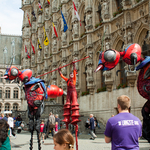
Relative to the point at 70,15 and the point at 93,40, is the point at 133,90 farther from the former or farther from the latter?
the point at 70,15

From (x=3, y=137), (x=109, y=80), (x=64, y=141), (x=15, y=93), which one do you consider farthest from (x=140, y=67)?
(x=15, y=93)

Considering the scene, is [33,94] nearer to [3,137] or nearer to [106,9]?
[3,137]

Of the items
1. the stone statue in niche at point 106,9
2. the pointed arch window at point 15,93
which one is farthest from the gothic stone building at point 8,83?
the stone statue in niche at point 106,9

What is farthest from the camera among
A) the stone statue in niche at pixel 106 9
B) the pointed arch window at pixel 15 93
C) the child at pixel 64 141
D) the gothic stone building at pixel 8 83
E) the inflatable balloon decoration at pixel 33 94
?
the pointed arch window at pixel 15 93

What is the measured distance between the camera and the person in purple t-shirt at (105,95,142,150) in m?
3.28

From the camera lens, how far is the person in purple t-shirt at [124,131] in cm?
328

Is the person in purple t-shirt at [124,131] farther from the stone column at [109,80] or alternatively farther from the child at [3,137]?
the stone column at [109,80]

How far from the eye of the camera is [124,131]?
130 inches

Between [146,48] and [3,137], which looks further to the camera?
[146,48]

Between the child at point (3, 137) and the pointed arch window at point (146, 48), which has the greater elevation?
the pointed arch window at point (146, 48)

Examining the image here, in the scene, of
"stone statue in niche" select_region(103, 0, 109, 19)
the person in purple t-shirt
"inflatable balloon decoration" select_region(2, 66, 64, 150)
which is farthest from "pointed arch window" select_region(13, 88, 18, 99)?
the person in purple t-shirt

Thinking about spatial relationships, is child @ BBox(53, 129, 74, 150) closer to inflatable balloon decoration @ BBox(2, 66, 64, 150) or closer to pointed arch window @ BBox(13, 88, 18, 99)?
inflatable balloon decoration @ BBox(2, 66, 64, 150)

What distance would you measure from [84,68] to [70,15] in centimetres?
690

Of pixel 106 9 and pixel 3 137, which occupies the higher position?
pixel 106 9
